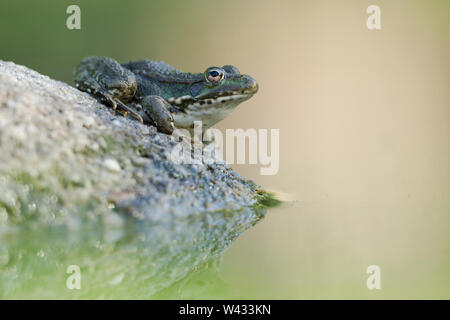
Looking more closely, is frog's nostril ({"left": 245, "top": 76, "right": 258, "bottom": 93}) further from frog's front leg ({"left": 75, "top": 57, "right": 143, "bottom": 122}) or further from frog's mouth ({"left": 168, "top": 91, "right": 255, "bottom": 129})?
frog's front leg ({"left": 75, "top": 57, "right": 143, "bottom": 122})

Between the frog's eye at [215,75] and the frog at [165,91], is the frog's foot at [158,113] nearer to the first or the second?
the frog at [165,91]

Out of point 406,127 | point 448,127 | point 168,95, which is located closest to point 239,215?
point 168,95

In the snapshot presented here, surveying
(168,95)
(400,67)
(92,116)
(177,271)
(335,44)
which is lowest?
(177,271)

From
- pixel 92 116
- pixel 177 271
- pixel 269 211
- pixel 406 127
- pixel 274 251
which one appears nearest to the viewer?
pixel 177 271

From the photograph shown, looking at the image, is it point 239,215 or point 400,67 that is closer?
point 239,215

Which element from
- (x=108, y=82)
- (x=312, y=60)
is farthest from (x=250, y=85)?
(x=312, y=60)

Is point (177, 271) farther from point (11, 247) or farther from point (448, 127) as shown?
point (448, 127)

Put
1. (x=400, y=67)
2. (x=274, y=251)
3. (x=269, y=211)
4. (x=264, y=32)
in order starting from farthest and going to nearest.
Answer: (x=264, y=32) → (x=400, y=67) → (x=269, y=211) → (x=274, y=251)
